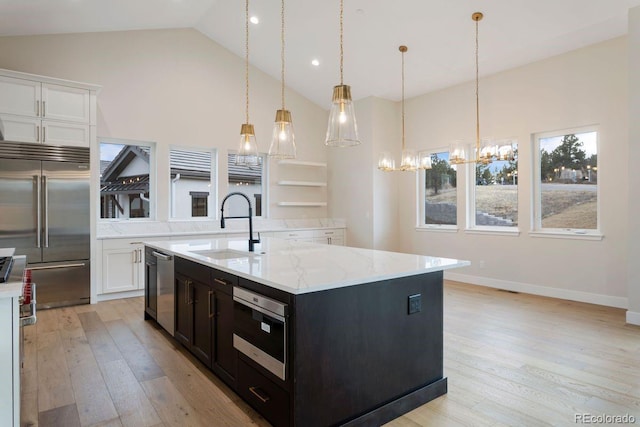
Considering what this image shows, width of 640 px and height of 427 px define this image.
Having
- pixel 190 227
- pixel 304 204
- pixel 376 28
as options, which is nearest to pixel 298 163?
pixel 304 204

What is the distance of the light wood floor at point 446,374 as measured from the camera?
7.42 ft

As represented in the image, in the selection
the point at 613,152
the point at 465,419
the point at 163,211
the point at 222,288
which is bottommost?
the point at 465,419

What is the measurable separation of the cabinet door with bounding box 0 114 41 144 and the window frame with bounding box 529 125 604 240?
639 centimetres

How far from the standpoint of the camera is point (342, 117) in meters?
2.42

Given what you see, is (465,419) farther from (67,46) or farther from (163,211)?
(67,46)

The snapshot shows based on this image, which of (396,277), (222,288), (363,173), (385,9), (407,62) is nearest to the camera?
(396,277)

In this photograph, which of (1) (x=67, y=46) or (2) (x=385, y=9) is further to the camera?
(1) (x=67, y=46)

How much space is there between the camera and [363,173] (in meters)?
6.88

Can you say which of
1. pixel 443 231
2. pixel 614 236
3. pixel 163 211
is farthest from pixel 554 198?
pixel 163 211

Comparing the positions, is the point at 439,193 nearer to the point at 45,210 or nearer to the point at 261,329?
the point at 261,329

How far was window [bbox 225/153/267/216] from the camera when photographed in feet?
21.8

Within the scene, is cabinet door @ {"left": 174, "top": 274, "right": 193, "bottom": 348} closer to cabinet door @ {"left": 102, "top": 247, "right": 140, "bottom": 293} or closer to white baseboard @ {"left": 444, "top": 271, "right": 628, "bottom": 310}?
cabinet door @ {"left": 102, "top": 247, "right": 140, "bottom": 293}

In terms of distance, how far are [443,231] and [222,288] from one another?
15.7 ft

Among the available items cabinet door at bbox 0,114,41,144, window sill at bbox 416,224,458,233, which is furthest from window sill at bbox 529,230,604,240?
cabinet door at bbox 0,114,41,144
